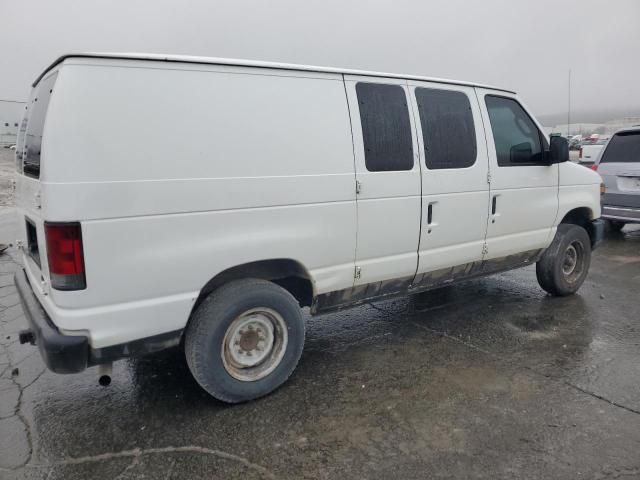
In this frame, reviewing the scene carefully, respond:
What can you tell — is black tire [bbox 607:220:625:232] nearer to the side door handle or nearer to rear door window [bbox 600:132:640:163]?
rear door window [bbox 600:132:640:163]

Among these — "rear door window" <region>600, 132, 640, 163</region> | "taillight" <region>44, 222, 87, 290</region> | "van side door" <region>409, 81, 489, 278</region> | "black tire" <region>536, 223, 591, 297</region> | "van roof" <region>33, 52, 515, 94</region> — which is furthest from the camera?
"rear door window" <region>600, 132, 640, 163</region>

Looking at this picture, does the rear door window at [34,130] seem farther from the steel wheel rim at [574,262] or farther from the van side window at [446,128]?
the steel wheel rim at [574,262]

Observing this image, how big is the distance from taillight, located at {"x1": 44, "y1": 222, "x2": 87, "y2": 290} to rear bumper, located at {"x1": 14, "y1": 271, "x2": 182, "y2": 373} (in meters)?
0.28

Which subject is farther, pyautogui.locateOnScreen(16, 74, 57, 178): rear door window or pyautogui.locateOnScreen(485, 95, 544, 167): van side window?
pyautogui.locateOnScreen(485, 95, 544, 167): van side window

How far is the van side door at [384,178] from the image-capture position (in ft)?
11.7

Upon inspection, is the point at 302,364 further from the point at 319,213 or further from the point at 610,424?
the point at 610,424

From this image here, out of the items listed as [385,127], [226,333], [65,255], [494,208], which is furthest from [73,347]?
[494,208]

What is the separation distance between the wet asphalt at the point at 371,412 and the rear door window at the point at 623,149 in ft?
15.5

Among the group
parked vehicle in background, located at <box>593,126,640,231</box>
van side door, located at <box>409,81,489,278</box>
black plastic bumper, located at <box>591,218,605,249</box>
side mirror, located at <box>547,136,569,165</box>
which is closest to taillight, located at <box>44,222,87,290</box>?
van side door, located at <box>409,81,489,278</box>

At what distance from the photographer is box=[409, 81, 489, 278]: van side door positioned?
155 inches

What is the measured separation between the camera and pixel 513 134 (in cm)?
464

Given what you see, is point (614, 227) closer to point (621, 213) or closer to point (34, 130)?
point (621, 213)

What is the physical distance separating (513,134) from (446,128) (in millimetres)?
954

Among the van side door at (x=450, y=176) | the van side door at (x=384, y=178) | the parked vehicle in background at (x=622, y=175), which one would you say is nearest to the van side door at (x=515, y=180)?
the van side door at (x=450, y=176)
